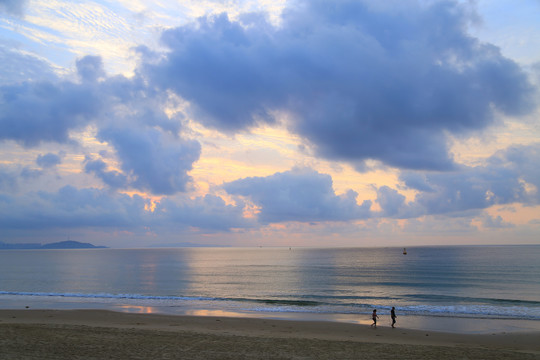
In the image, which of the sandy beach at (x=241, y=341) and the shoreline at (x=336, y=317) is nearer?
the sandy beach at (x=241, y=341)

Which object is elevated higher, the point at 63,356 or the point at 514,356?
the point at 63,356

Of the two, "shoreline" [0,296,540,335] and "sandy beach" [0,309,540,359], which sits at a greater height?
"sandy beach" [0,309,540,359]

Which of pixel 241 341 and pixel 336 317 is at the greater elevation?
pixel 241 341

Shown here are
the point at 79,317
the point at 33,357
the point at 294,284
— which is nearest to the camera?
the point at 33,357

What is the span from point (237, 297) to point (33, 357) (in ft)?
116

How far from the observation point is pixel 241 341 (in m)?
24.8

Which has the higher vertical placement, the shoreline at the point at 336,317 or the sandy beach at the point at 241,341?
the sandy beach at the point at 241,341

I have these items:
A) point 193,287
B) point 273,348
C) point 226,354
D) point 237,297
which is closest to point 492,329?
point 273,348

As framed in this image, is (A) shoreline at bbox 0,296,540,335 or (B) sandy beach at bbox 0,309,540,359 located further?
(A) shoreline at bbox 0,296,540,335

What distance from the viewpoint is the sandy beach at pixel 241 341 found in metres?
20.8

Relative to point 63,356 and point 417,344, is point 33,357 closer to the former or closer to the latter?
point 63,356

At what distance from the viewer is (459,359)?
20938mm

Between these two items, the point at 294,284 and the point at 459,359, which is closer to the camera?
the point at 459,359

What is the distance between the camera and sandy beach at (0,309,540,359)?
2077cm
